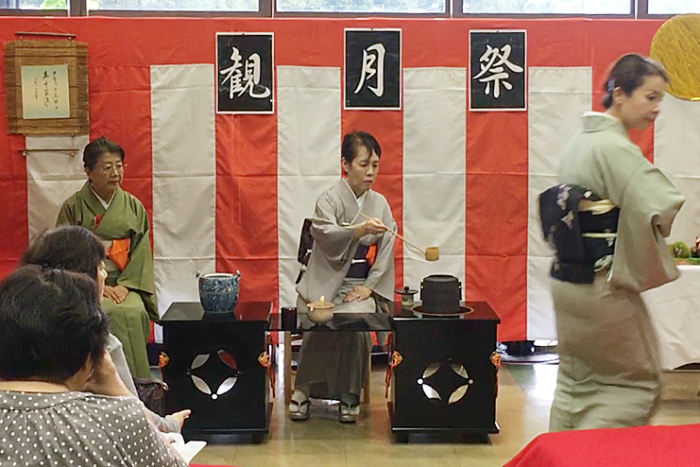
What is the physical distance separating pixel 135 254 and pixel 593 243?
2414 millimetres

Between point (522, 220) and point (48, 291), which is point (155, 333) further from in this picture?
point (48, 291)

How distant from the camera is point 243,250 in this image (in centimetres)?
501

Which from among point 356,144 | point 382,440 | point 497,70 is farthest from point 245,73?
point 382,440

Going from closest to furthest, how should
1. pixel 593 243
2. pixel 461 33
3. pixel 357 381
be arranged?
1. pixel 593 243
2. pixel 357 381
3. pixel 461 33

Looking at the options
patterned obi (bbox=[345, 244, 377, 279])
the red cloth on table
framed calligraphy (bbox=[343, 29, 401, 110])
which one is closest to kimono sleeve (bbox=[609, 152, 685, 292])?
the red cloth on table

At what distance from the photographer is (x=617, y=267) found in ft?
9.23

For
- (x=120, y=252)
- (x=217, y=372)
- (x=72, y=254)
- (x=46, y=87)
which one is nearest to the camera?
(x=72, y=254)

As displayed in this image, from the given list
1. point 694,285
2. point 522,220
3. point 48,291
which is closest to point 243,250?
point 522,220

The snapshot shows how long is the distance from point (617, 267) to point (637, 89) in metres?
0.61

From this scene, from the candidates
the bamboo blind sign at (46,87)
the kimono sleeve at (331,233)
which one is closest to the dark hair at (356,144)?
the kimono sleeve at (331,233)

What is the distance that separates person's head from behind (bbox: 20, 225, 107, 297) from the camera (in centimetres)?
217

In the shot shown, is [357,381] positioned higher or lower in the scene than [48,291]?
lower

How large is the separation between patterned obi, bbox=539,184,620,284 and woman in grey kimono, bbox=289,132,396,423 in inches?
53.5

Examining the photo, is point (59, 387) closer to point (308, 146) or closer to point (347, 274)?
point (347, 274)
